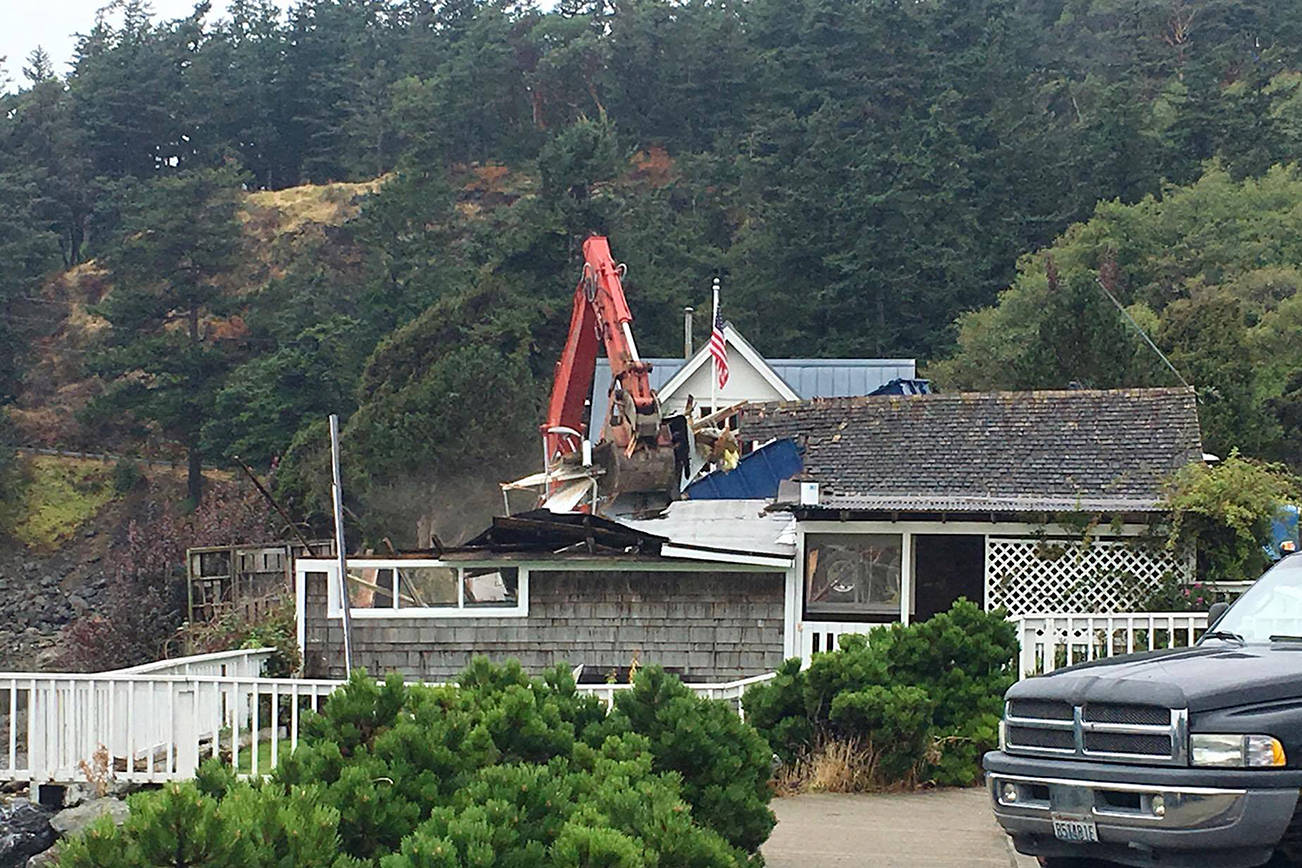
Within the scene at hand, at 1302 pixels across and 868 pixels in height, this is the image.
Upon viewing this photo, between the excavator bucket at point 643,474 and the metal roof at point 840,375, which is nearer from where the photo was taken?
the excavator bucket at point 643,474

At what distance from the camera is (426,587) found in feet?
68.1

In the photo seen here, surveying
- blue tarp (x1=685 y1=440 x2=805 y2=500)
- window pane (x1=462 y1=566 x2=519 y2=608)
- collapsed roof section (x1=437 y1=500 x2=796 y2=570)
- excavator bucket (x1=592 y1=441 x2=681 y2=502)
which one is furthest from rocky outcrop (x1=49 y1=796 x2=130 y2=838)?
excavator bucket (x1=592 y1=441 x2=681 y2=502)

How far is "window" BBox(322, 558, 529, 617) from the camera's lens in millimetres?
19266

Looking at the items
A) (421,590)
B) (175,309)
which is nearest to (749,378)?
(421,590)

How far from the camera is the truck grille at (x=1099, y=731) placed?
23.6ft

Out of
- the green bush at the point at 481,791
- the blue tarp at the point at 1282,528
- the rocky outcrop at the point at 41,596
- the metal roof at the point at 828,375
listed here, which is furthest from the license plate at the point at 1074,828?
the rocky outcrop at the point at 41,596

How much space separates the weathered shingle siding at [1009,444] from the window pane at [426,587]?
4.51 metres

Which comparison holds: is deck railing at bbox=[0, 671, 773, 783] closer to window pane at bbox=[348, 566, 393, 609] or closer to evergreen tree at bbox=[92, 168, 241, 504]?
window pane at bbox=[348, 566, 393, 609]

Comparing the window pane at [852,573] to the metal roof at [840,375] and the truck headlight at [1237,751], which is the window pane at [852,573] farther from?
the metal roof at [840,375]

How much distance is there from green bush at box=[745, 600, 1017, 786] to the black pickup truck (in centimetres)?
388

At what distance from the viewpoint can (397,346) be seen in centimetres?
4538

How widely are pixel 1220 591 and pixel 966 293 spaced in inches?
1478

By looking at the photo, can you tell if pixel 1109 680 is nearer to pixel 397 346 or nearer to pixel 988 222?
pixel 397 346

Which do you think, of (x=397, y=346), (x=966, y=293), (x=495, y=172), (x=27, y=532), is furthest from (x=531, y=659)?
(x=495, y=172)
